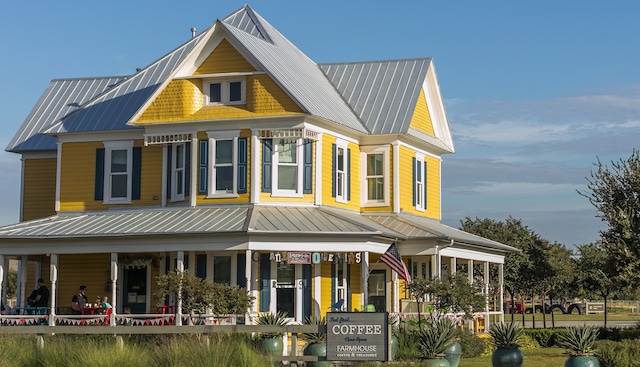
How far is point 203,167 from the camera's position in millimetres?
33688

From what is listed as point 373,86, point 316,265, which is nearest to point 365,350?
point 316,265

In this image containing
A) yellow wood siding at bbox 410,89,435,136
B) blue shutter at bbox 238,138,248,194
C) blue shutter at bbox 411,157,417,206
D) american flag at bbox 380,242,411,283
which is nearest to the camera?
american flag at bbox 380,242,411,283

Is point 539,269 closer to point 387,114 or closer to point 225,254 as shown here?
point 387,114

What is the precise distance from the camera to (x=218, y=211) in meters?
33.0

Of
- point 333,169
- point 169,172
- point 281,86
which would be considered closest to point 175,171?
point 169,172

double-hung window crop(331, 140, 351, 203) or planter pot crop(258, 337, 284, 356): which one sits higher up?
double-hung window crop(331, 140, 351, 203)

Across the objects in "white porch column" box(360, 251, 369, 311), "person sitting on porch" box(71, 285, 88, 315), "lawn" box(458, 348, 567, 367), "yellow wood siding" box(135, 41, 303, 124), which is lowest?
"lawn" box(458, 348, 567, 367)

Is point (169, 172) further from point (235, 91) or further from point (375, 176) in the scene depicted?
point (375, 176)

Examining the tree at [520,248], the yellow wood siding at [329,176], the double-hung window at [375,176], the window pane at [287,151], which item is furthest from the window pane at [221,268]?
the tree at [520,248]

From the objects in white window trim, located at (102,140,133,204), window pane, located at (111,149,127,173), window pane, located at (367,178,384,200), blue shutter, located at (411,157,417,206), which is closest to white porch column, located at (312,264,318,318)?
window pane, located at (367,178,384,200)

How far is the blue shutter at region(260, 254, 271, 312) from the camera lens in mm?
32281

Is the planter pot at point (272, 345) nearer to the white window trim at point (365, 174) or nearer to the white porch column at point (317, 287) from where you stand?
the white porch column at point (317, 287)

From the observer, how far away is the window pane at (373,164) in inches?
1455

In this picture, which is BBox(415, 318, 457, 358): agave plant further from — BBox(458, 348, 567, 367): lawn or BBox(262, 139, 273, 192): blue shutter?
BBox(262, 139, 273, 192): blue shutter
